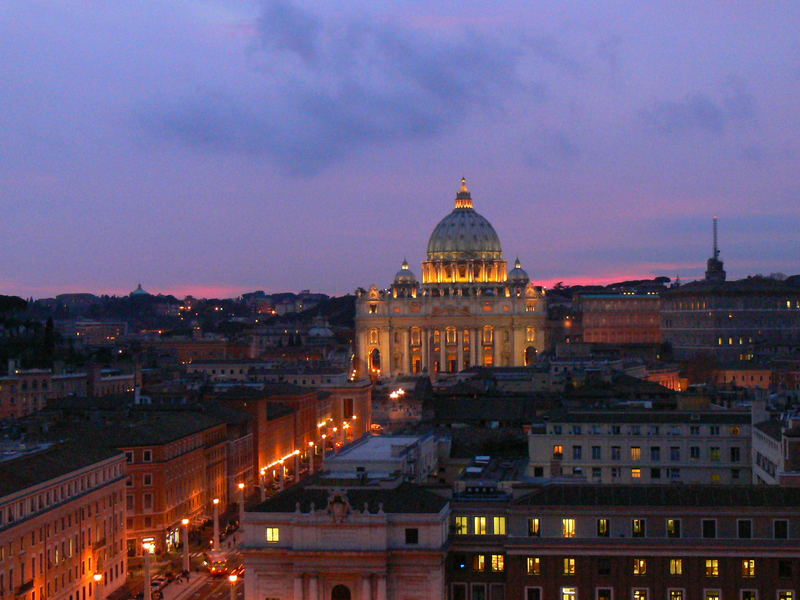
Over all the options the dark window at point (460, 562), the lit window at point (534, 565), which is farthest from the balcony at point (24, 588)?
the lit window at point (534, 565)

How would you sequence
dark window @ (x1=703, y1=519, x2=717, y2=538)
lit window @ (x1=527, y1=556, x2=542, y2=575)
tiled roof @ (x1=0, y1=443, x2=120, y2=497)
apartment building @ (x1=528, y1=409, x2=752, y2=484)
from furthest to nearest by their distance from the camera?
apartment building @ (x1=528, y1=409, x2=752, y2=484)
tiled roof @ (x1=0, y1=443, x2=120, y2=497)
lit window @ (x1=527, y1=556, x2=542, y2=575)
dark window @ (x1=703, y1=519, x2=717, y2=538)

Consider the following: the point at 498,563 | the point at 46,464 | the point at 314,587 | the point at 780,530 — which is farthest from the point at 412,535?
the point at 46,464

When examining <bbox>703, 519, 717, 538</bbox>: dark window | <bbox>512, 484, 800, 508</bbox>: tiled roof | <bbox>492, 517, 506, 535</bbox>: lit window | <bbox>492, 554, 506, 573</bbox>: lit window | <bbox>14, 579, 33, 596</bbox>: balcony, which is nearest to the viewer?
<bbox>703, 519, 717, 538</bbox>: dark window

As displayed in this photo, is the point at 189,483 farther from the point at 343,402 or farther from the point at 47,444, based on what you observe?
the point at 343,402

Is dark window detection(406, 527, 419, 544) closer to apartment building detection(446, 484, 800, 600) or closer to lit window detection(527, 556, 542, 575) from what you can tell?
apartment building detection(446, 484, 800, 600)

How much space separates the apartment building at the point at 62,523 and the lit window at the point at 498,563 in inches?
618

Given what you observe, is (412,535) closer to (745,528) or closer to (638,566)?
(638,566)

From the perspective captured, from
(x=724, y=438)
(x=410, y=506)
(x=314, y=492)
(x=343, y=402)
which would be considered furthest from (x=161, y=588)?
(x=343, y=402)

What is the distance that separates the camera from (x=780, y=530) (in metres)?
45.8

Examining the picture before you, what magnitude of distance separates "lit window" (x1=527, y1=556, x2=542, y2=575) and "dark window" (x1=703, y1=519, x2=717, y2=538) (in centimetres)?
503

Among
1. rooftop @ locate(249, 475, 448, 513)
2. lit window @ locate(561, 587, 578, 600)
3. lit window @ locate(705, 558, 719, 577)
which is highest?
rooftop @ locate(249, 475, 448, 513)

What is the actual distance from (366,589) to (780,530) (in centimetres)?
1249

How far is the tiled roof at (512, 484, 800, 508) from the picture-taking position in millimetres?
46469

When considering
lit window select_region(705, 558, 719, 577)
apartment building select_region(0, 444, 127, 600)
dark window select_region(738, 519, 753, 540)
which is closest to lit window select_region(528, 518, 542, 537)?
lit window select_region(705, 558, 719, 577)
